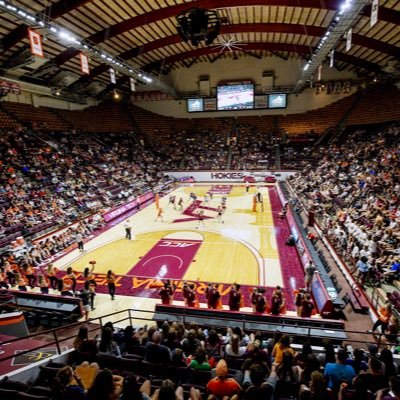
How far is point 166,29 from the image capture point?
25.5 meters

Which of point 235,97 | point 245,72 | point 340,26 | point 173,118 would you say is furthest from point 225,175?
point 340,26

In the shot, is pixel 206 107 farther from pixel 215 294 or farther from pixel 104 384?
pixel 104 384

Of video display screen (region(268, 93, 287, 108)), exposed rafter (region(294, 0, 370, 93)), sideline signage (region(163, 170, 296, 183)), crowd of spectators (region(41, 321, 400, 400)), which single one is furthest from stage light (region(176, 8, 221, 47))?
video display screen (region(268, 93, 287, 108))

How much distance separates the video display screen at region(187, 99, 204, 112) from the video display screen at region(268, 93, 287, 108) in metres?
9.95

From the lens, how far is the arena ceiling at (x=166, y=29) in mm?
18500

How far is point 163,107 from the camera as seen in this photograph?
48.2 metres

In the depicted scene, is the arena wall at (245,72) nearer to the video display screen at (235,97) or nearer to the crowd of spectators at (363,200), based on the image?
the video display screen at (235,97)

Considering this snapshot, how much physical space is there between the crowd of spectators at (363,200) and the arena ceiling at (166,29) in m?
8.61

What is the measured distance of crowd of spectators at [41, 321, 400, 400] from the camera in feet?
11.7

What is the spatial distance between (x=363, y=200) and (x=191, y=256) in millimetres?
11250

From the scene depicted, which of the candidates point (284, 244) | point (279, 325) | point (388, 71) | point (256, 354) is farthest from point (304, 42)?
point (256, 354)

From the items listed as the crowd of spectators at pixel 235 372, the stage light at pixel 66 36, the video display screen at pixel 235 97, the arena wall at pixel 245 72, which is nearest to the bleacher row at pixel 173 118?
the arena wall at pixel 245 72

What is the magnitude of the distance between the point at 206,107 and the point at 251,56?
9.58m

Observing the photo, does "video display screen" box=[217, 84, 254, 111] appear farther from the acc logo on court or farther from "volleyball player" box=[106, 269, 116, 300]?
"volleyball player" box=[106, 269, 116, 300]
